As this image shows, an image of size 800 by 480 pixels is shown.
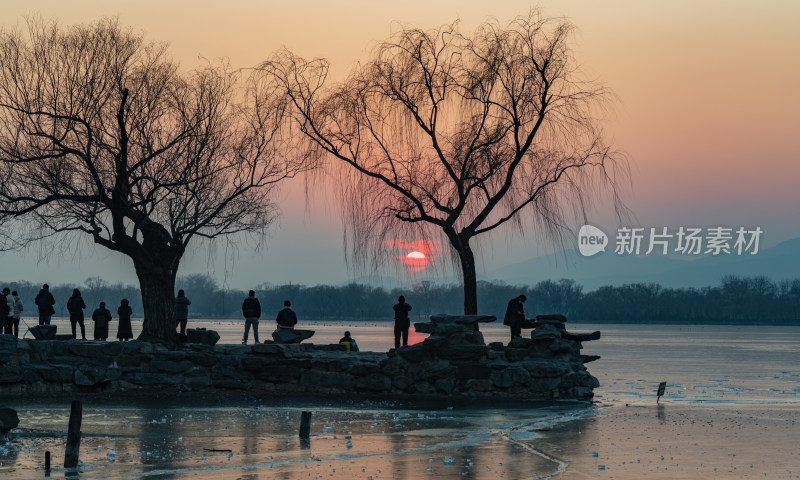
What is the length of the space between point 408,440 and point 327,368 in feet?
30.5

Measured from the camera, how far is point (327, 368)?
2739cm

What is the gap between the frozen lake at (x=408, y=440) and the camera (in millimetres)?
15008

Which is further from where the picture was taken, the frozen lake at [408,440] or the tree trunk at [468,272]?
the tree trunk at [468,272]

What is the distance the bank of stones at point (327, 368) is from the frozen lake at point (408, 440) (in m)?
1.15

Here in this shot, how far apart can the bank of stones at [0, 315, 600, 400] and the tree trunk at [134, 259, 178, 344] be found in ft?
5.49

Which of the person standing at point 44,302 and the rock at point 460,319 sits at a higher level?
the person standing at point 44,302

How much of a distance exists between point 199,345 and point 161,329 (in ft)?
6.13

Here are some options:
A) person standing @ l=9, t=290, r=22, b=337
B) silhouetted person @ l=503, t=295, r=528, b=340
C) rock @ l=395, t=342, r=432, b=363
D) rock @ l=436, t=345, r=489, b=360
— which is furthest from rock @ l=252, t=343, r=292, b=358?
person standing @ l=9, t=290, r=22, b=337

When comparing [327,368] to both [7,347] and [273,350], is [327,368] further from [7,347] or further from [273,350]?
[7,347]

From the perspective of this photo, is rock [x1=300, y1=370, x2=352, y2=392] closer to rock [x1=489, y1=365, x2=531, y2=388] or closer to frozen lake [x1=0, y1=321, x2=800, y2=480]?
frozen lake [x1=0, y1=321, x2=800, y2=480]

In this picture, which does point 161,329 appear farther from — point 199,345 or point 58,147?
point 58,147

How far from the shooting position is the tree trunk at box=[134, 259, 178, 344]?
29219mm

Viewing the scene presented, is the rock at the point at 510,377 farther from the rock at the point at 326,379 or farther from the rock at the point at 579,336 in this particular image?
the rock at the point at 326,379

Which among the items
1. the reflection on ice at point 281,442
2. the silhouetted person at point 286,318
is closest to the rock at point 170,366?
the reflection on ice at point 281,442
